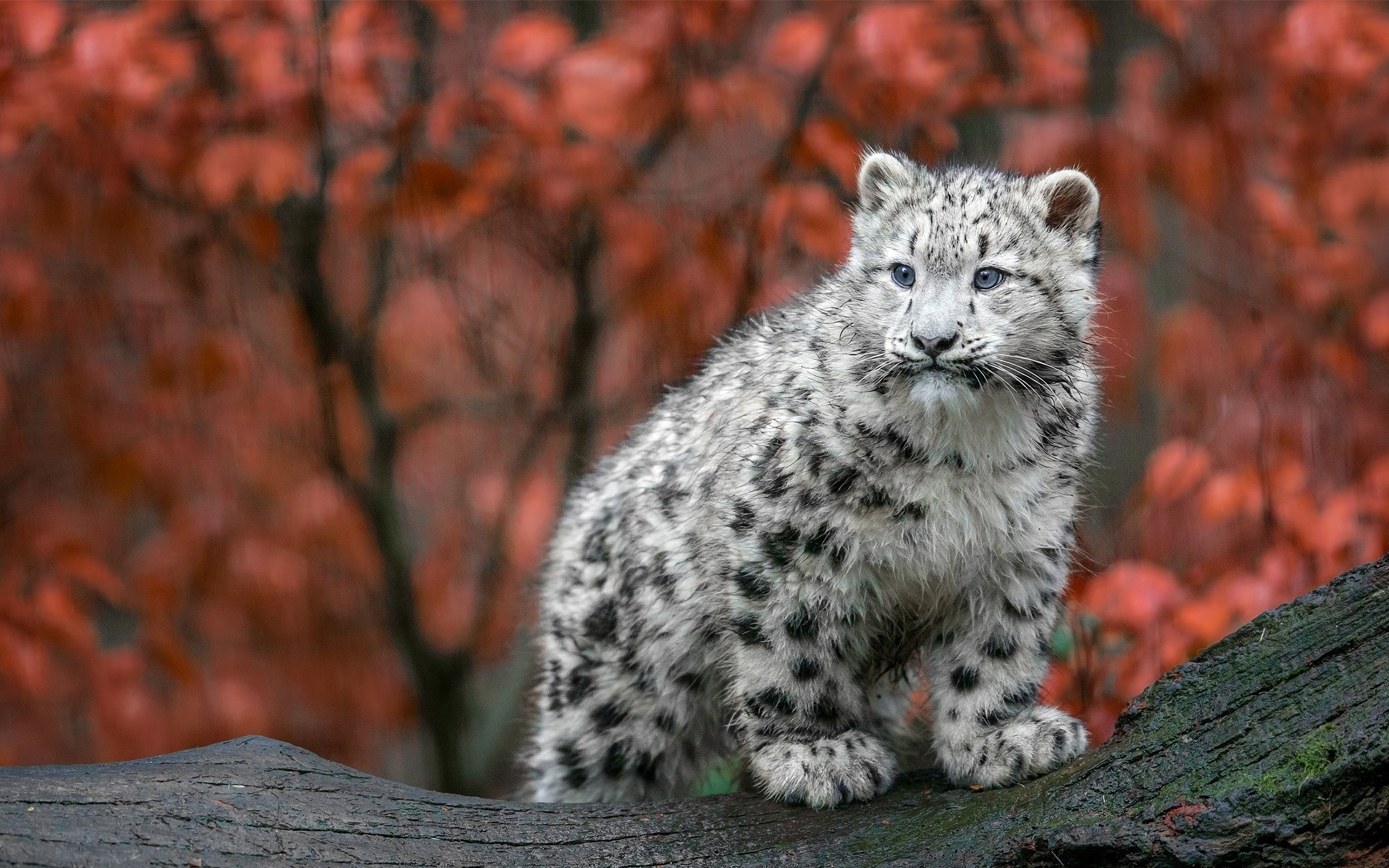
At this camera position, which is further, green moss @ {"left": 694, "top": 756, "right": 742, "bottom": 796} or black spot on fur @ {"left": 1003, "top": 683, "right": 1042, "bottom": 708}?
green moss @ {"left": 694, "top": 756, "right": 742, "bottom": 796}

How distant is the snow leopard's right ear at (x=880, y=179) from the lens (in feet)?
17.7

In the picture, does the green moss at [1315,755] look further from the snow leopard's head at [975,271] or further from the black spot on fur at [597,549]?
the black spot on fur at [597,549]

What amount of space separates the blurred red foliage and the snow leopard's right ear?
267 centimetres

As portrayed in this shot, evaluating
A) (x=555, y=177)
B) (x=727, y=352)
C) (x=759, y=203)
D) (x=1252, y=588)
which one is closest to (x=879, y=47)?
(x=759, y=203)

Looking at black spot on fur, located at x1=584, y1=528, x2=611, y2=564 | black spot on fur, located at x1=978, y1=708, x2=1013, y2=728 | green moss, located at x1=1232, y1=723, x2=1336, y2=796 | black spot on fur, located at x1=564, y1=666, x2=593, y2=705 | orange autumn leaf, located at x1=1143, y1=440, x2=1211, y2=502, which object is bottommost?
green moss, located at x1=1232, y1=723, x2=1336, y2=796

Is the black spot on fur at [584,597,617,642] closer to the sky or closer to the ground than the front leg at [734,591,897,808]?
closer to the sky

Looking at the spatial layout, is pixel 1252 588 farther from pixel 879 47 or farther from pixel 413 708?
pixel 413 708

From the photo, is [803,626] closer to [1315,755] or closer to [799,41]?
[1315,755]

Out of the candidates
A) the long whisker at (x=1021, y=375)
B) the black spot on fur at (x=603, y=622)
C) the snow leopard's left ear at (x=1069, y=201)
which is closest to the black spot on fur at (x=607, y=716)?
the black spot on fur at (x=603, y=622)

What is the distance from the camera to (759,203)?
9133 mm

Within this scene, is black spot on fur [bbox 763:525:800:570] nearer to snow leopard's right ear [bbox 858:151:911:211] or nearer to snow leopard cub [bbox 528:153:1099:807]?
snow leopard cub [bbox 528:153:1099:807]

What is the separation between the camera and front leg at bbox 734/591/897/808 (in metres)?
5.12

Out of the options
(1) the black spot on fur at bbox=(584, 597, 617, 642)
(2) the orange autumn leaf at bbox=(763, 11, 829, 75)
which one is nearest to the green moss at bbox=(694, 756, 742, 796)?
(1) the black spot on fur at bbox=(584, 597, 617, 642)

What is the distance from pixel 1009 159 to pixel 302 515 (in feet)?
17.6
